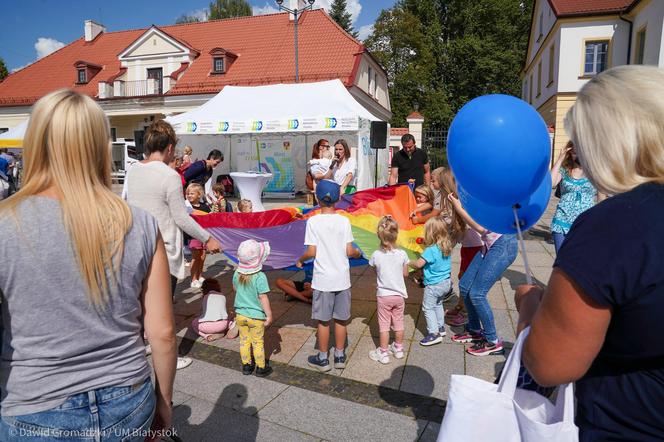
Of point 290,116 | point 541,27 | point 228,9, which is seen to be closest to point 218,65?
point 290,116

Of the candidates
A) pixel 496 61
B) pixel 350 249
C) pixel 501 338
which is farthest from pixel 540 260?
pixel 496 61

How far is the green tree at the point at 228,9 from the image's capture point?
4875cm

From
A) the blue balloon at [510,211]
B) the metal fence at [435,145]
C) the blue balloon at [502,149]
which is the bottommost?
the blue balloon at [510,211]

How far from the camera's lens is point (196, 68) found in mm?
24875

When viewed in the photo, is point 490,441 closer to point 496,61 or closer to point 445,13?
point 496,61

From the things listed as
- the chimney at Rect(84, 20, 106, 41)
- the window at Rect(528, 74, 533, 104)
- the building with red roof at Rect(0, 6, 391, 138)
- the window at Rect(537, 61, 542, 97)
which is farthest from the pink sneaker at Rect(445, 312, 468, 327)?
the chimney at Rect(84, 20, 106, 41)

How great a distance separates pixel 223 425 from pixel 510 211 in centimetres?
227


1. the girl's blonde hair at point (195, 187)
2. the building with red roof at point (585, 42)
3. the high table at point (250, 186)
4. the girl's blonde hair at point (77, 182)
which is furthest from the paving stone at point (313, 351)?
the building with red roof at point (585, 42)

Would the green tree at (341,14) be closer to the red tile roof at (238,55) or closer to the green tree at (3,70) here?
the red tile roof at (238,55)

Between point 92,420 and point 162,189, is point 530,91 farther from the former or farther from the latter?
point 92,420

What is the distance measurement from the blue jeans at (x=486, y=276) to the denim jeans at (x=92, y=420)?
287cm

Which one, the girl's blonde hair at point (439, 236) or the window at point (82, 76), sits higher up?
the window at point (82, 76)

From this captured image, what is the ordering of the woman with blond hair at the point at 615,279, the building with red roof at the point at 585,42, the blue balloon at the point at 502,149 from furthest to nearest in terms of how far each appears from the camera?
the building with red roof at the point at 585,42, the blue balloon at the point at 502,149, the woman with blond hair at the point at 615,279

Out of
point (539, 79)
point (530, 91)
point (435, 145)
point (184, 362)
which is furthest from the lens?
point (530, 91)
